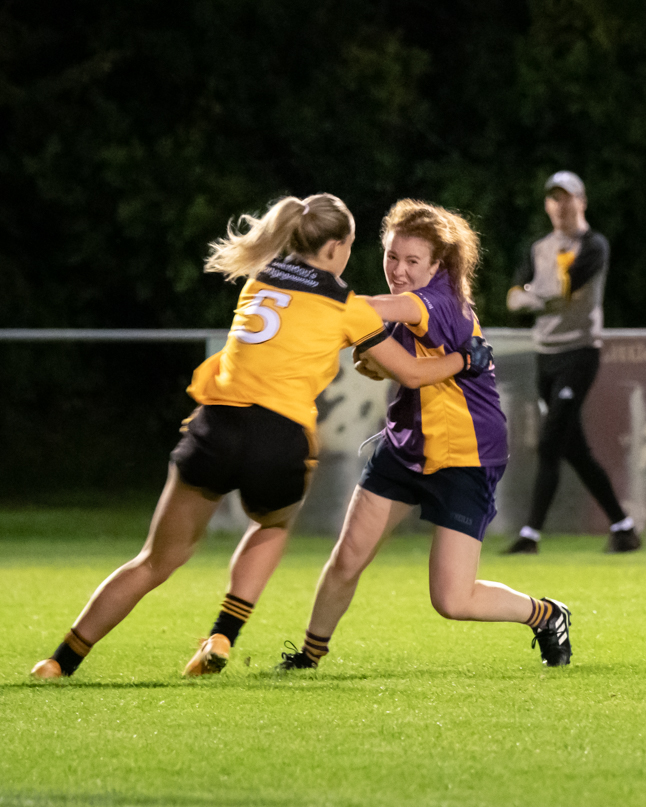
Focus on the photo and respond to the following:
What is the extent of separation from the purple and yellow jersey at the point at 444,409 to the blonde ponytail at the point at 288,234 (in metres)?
0.37

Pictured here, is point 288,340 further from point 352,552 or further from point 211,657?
point 211,657

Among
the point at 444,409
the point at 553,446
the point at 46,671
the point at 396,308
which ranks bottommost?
the point at 46,671

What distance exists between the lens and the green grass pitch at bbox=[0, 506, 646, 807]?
11.2 feet

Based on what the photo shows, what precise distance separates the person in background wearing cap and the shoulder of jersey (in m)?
4.13

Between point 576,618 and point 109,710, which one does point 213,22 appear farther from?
point 109,710

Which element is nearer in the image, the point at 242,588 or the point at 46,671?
the point at 46,671

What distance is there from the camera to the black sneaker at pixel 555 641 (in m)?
5.12

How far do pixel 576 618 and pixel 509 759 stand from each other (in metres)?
2.70

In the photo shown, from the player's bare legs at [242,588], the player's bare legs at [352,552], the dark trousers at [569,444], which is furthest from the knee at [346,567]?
the dark trousers at [569,444]

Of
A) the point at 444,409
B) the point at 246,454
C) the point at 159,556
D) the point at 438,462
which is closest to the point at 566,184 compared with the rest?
the point at 444,409

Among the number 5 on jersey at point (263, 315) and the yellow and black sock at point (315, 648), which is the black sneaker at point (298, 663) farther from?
the number 5 on jersey at point (263, 315)

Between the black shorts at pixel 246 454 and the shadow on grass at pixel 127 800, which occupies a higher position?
the black shorts at pixel 246 454

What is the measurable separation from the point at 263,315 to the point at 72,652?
1335mm

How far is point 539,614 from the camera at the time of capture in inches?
201
